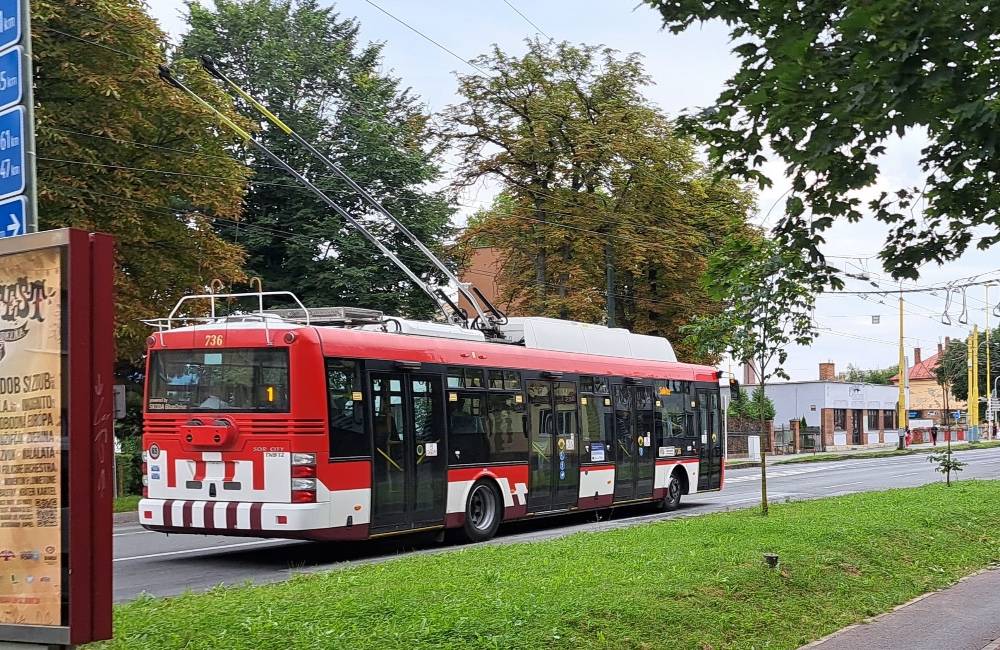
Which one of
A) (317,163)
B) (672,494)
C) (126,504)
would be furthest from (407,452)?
(317,163)

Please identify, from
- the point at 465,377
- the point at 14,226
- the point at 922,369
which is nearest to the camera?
the point at 14,226

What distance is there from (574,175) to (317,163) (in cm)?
878

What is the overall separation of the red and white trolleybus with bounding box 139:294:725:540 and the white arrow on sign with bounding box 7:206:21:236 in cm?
769

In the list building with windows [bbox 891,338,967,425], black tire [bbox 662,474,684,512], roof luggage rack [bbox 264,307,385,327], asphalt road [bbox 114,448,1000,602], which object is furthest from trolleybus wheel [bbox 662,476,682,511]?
building with windows [bbox 891,338,967,425]

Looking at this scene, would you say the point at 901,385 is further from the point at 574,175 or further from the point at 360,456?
the point at 360,456

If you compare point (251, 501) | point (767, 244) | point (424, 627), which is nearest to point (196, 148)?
point (251, 501)

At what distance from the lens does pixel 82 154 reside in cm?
2323

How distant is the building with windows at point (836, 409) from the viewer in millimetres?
75125

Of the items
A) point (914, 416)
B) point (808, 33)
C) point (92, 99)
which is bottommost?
point (914, 416)

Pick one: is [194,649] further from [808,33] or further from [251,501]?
[251,501]

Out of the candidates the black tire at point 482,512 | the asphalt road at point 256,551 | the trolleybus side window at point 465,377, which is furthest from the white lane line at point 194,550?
the trolleybus side window at point 465,377

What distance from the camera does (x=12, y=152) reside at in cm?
612

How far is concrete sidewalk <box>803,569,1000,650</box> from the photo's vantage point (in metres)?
8.94

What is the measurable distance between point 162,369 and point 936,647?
386 inches
